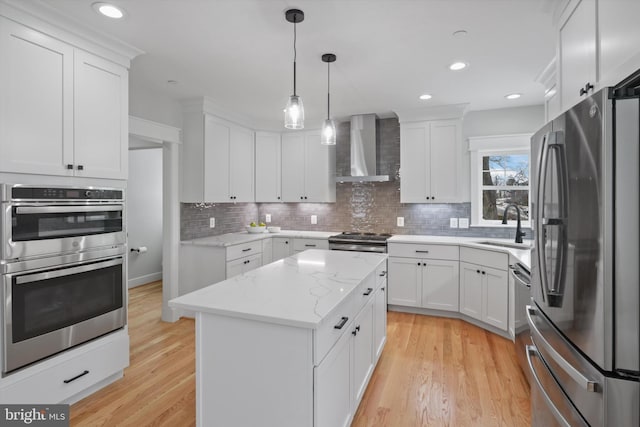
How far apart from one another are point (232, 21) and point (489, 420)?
10.1 feet

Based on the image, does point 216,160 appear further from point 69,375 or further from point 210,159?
point 69,375

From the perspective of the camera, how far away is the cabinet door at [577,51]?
1498mm

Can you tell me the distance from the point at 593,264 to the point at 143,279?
6175 mm

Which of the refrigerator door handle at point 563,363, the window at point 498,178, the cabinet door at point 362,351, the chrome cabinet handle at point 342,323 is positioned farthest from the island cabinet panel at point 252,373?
the window at point 498,178

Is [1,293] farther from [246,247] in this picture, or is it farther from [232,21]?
[246,247]

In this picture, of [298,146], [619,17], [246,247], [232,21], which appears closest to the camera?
[619,17]

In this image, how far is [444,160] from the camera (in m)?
4.31

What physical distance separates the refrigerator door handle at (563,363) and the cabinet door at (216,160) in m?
3.49

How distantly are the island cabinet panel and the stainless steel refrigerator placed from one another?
1037mm

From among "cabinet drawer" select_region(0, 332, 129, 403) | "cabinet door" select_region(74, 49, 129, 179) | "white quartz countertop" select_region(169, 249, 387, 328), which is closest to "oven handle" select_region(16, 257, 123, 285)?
"cabinet drawer" select_region(0, 332, 129, 403)

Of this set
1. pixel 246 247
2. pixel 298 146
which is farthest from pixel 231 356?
pixel 298 146

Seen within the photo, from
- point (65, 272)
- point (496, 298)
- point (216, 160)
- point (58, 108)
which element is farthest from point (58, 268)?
point (496, 298)

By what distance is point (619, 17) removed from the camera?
1250 mm

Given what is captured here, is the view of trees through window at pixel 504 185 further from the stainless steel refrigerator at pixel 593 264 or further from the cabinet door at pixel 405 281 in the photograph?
the stainless steel refrigerator at pixel 593 264
